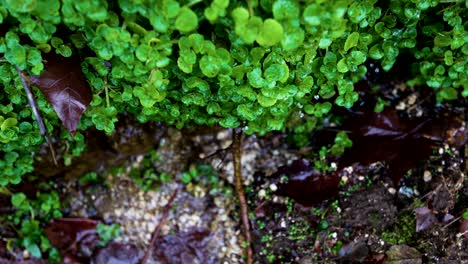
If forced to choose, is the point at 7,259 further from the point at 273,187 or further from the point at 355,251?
the point at 355,251

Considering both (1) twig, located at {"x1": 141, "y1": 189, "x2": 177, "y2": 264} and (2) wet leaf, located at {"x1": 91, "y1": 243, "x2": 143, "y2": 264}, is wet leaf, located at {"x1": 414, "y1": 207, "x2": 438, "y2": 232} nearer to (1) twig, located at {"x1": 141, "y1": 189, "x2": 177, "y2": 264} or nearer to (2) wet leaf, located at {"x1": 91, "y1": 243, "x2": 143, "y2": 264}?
(1) twig, located at {"x1": 141, "y1": 189, "x2": 177, "y2": 264}

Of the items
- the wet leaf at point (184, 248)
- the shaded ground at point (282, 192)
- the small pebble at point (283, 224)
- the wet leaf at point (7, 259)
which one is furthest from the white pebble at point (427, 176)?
the wet leaf at point (7, 259)

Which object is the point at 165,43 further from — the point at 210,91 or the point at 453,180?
the point at 453,180

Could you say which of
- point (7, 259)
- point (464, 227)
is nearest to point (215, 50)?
point (464, 227)

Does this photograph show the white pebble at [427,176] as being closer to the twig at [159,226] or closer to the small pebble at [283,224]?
the small pebble at [283,224]

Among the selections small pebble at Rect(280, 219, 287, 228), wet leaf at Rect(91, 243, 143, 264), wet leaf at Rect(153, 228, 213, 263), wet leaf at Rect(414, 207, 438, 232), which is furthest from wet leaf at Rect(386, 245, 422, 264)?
wet leaf at Rect(91, 243, 143, 264)

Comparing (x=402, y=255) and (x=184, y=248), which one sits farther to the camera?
(x=184, y=248)
